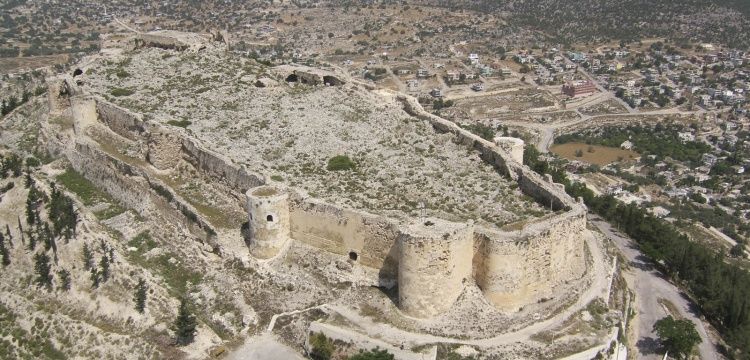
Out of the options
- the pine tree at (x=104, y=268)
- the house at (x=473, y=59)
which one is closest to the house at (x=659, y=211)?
the pine tree at (x=104, y=268)

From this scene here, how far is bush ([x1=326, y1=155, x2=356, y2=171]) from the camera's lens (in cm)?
3062

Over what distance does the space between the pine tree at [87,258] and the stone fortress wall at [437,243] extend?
13.7ft

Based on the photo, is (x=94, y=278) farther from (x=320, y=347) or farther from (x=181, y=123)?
(x=320, y=347)

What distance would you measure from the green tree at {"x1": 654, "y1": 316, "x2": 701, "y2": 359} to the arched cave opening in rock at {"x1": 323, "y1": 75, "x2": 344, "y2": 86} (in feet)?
72.3

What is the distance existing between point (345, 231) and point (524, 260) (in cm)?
648

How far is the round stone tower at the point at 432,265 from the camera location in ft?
75.0

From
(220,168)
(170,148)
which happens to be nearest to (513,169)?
(220,168)

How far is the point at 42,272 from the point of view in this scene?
29.7m

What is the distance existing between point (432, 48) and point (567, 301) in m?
111

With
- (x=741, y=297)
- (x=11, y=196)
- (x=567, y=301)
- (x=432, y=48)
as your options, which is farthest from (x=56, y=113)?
(x=432, y=48)

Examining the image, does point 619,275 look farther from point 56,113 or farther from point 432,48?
point 432,48

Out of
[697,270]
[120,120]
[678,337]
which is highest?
[120,120]

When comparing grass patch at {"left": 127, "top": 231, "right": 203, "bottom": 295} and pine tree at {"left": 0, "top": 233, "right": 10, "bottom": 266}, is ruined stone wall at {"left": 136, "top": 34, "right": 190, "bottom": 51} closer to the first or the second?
pine tree at {"left": 0, "top": 233, "right": 10, "bottom": 266}

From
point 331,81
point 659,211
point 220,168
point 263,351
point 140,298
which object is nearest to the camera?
point 263,351
